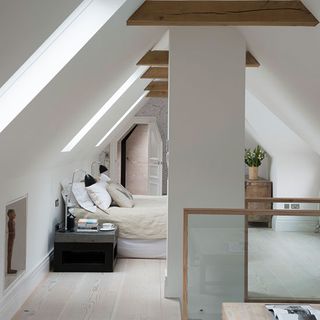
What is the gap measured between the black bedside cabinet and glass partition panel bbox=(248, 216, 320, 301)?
2069mm

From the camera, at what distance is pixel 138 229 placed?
569 centimetres

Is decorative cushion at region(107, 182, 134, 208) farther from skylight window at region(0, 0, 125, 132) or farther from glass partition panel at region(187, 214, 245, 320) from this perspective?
skylight window at region(0, 0, 125, 132)

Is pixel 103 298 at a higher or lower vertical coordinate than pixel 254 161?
lower

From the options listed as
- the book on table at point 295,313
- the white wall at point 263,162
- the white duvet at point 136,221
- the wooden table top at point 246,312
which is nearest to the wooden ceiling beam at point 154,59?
the white duvet at point 136,221

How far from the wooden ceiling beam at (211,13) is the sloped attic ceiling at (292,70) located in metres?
0.19

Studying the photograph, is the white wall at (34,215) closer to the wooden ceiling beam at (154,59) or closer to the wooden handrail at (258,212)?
the wooden handrail at (258,212)

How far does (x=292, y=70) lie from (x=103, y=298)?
2516 mm

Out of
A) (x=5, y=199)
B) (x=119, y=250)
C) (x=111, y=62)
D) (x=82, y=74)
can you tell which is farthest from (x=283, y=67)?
(x=119, y=250)

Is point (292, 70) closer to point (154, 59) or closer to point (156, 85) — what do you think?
point (154, 59)

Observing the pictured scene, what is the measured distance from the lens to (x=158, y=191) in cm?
952

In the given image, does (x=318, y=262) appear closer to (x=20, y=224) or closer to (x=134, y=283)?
(x=134, y=283)

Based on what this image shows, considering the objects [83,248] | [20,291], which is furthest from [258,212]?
[83,248]

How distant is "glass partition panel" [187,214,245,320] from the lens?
11.1ft

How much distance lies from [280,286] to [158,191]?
20.4ft
